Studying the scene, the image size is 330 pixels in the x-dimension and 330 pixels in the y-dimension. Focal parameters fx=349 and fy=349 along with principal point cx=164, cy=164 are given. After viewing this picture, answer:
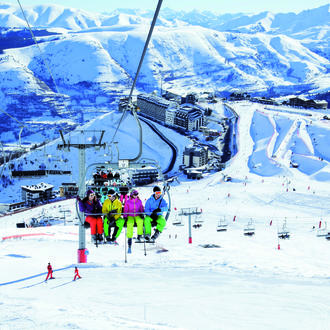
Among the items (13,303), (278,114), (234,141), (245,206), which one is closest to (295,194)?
(245,206)

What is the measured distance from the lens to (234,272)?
12.0 metres

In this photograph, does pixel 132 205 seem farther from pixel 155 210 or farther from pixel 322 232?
pixel 322 232

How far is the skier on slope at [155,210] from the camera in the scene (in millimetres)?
9383

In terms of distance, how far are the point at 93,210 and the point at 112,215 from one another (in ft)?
1.85

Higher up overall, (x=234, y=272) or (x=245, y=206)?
(x=234, y=272)

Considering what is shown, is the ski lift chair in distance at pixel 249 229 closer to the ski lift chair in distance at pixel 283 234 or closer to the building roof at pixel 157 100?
the ski lift chair in distance at pixel 283 234

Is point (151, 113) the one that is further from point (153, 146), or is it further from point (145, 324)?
point (145, 324)

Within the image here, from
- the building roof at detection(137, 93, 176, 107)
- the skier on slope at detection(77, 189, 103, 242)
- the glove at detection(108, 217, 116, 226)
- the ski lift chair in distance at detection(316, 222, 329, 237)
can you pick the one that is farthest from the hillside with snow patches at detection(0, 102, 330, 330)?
the building roof at detection(137, 93, 176, 107)

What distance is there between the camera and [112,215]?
32.9 feet

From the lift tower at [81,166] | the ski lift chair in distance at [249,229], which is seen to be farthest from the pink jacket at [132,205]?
the ski lift chair in distance at [249,229]

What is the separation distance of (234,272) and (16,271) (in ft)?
24.7

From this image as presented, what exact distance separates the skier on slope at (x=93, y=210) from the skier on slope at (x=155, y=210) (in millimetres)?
1402

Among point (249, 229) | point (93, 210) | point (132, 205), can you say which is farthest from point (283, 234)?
point (93, 210)

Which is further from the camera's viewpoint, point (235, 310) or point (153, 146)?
point (153, 146)
